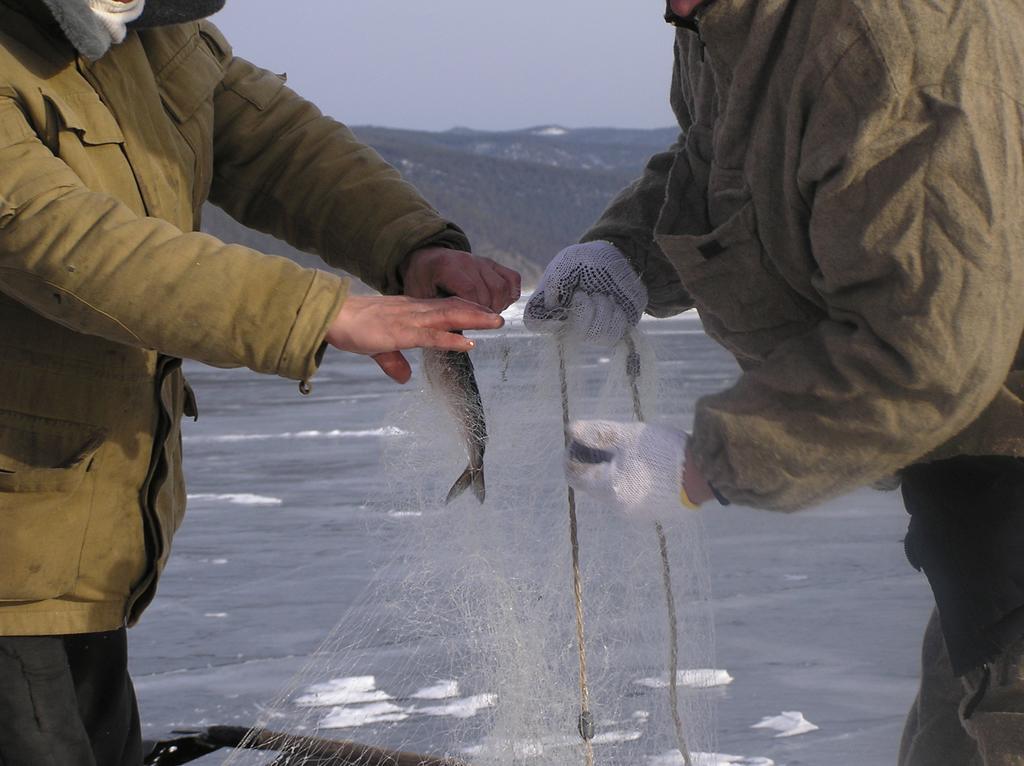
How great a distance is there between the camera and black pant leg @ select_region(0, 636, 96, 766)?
1980 mm

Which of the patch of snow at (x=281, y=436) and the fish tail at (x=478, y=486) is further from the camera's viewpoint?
the patch of snow at (x=281, y=436)

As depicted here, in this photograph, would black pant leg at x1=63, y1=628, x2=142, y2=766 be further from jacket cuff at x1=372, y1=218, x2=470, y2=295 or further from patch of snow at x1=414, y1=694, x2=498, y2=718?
patch of snow at x1=414, y1=694, x2=498, y2=718

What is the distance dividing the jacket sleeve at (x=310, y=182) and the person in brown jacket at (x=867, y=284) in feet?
2.10

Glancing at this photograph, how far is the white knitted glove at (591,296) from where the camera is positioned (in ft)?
7.80

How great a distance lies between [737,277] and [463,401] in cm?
70

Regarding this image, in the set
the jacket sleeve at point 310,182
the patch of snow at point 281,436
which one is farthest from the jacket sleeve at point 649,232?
the patch of snow at point 281,436

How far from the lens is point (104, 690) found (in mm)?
2168

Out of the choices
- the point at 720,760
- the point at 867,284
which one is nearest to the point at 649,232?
the point at 867,284

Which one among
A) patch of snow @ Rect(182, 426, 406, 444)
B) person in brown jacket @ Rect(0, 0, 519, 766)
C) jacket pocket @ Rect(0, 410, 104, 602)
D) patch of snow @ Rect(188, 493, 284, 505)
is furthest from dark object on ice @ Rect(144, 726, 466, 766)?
patch of snow @ Rect(182, 426, 406, 444)

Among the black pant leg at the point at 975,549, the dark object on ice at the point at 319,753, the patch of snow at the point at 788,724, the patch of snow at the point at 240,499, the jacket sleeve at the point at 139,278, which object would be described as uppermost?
the jacket sleeve at the point at 139,278

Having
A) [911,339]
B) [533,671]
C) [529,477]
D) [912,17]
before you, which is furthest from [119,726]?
[912,17]

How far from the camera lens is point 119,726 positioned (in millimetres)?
2211

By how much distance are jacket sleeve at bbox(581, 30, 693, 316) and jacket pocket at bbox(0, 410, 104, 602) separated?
1079 mm

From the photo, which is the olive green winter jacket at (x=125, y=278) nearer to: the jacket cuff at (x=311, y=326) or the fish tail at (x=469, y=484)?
the jacket cuff at (x=311, y=326)
